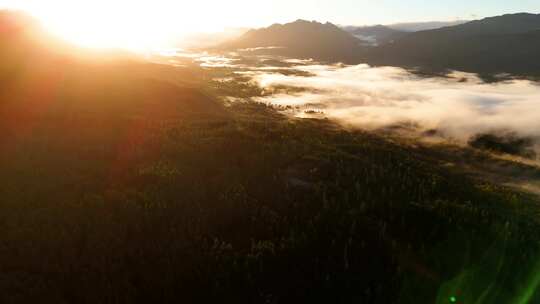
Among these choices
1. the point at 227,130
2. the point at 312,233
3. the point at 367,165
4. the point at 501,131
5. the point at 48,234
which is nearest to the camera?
the point at 48,234

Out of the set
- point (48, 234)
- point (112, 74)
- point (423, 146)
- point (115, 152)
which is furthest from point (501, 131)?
point (48, 234)

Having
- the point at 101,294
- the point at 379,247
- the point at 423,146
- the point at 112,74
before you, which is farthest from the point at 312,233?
the point at 112,74

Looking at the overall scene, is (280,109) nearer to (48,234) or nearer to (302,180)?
(302,180)

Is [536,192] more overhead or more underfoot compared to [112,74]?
more underfoot

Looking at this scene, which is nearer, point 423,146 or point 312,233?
point 312,233

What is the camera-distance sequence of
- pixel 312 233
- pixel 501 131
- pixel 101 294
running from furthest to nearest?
pixel 501 131 < pixel 312 233 < pixel 101 294

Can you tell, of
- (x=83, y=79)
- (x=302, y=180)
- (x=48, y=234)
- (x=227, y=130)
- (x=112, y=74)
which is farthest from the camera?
(x=112, y=74)

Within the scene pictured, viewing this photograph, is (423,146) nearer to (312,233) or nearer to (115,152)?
(115,152)

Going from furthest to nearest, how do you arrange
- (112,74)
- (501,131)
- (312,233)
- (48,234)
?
(501,131), (112,74), (312,233), (48,234)

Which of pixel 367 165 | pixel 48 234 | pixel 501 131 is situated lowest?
pixel 501 131
